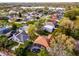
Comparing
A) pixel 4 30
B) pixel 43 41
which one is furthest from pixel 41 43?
pixel 4 30

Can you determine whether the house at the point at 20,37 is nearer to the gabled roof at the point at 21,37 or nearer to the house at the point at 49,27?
the gabled roof at the point at 21,37

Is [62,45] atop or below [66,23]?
below

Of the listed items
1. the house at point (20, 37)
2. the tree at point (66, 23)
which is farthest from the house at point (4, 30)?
the tree at point (66, 23)

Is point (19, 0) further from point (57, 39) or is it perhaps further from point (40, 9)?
point (57, 39)

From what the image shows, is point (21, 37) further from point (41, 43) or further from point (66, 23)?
point (66, 23)

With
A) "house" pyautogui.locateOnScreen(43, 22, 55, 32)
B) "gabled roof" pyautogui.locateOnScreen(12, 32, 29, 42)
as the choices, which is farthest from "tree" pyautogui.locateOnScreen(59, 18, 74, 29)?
"gabled roof" pyautogui.locateOnScreen(12, 32, 29, 42)

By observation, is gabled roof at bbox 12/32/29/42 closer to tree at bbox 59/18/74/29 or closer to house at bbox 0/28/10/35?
house at bbox 0/28/10/35

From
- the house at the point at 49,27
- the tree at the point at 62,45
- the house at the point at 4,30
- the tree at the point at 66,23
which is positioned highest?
the tree at the point at 66,23
